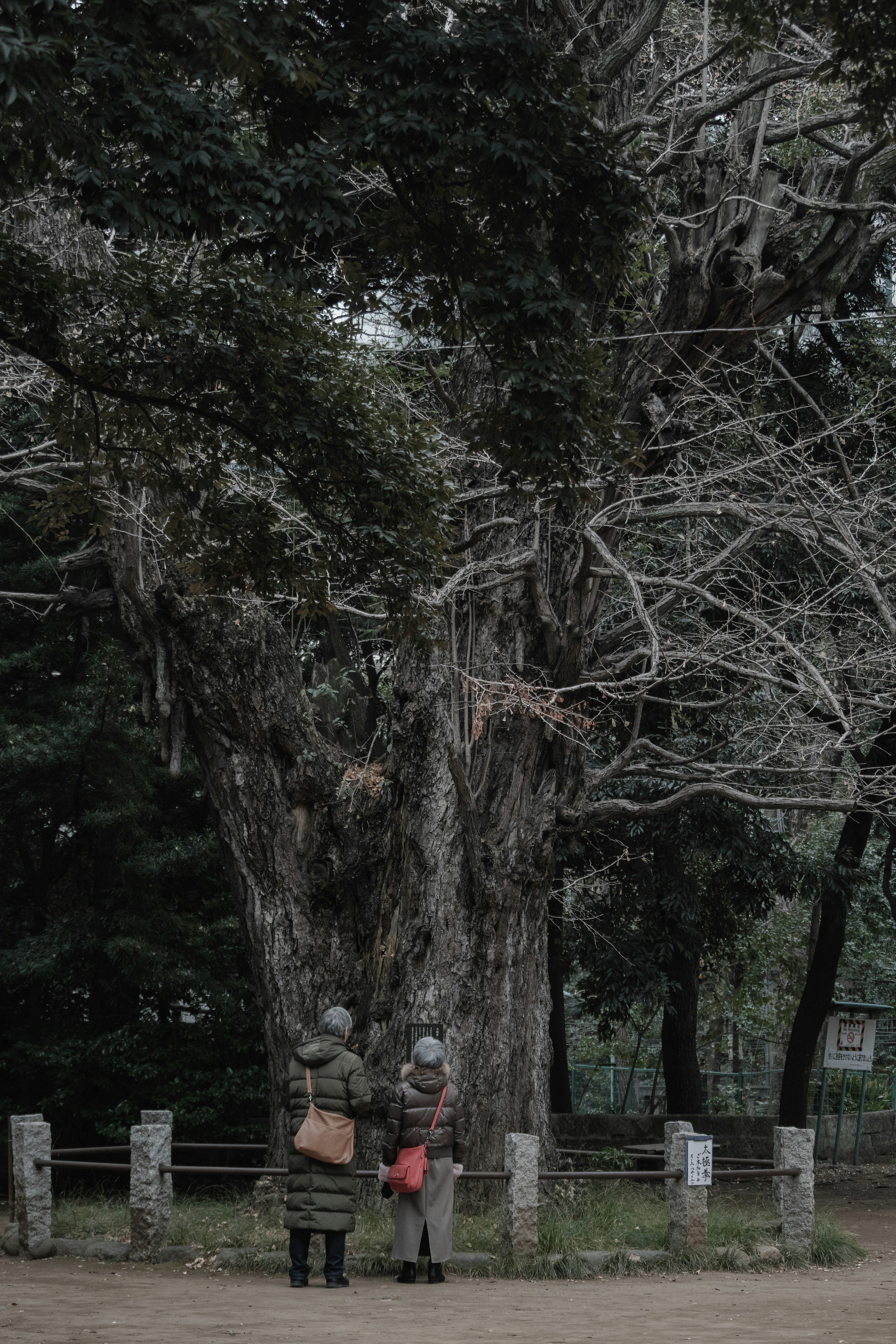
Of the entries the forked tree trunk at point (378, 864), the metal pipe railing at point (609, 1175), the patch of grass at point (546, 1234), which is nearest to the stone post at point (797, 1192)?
the patch of grass at point (546, 1234)

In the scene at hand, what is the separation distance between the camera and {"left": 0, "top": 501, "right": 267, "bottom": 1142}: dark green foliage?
1586 centimetres

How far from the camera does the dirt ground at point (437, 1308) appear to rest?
6527 mm

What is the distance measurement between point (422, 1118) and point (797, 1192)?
3.13 meters

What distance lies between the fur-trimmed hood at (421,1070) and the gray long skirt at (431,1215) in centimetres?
51

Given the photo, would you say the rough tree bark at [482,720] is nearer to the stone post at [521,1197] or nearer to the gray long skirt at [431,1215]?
the stone post at [521,1197]

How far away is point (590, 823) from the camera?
38.3 feet

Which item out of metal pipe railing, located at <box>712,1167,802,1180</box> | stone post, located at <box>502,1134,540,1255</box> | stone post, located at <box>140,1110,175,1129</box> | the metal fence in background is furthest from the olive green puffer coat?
the metal fence in background

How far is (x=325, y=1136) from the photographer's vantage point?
782cm

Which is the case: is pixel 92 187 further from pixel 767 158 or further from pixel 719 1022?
pixel 719 1022

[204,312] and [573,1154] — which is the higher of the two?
[204,312]

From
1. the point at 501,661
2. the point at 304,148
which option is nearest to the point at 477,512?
the point at 501,661

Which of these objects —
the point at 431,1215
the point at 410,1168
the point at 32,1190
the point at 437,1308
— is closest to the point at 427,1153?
the point at 410,1168

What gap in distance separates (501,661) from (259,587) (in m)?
3.53

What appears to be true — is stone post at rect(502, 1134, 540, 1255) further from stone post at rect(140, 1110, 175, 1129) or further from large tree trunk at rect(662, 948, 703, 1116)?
large tree trunk at rect(662, 948, 703, 1116)
